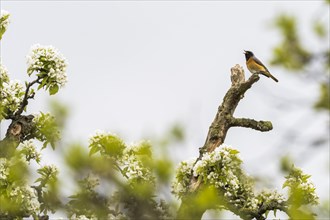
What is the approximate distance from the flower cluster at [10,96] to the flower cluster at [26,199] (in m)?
1.17

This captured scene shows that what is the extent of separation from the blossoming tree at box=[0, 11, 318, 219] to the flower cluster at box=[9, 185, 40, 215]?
1cm

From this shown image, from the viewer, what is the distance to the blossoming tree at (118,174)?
18.5 ft

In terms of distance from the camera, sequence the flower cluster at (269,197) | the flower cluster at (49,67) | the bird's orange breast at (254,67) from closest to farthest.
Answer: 1. the flower cluster at (269,197)
2. the flower cluster at (49,67)
3. the bird's orange breast at (254,67)

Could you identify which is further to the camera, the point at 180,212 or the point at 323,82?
the point at 180,212

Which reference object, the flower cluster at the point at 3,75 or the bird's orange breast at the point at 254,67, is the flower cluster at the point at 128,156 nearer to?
the flower cluster at the point at 3,75

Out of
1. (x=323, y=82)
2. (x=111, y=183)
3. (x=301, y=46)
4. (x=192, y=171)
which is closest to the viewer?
(x=323, y=82)

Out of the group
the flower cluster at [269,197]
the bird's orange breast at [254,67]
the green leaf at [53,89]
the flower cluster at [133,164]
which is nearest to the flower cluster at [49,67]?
the green leaf at [53,89]

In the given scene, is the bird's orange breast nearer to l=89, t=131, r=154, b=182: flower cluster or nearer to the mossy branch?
the mossy branch

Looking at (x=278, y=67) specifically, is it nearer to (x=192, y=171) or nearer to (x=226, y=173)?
(x=226, y=173)

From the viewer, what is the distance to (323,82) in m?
4.66

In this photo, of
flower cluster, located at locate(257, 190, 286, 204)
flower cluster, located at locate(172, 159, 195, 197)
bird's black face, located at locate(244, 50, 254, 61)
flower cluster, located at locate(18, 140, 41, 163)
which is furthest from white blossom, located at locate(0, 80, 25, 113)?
bird's black face, located at locate(244, 50, 254, 61)

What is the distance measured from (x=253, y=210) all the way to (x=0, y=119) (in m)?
3.78

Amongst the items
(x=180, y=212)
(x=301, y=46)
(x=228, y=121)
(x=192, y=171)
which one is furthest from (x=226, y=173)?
(x=301, y=46)

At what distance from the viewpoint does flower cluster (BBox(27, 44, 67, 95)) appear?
10023 millimetres
